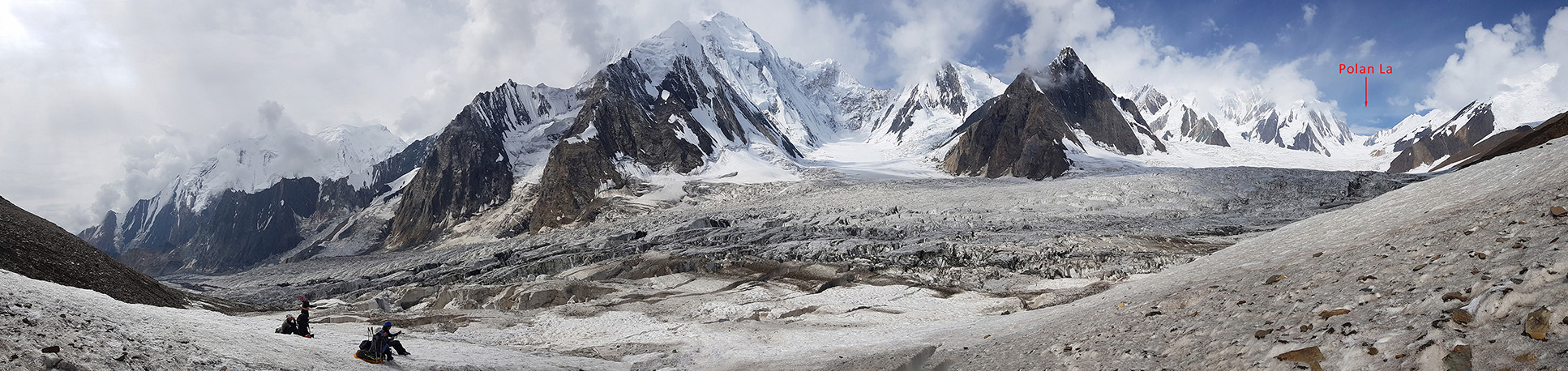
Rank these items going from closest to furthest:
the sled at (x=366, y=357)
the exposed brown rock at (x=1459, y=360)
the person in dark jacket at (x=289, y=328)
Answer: the exposed brown rock at (x=1459, y=360) → the sled at (x=366, y=357) → the person in dark jacket at (x=289, y=328)

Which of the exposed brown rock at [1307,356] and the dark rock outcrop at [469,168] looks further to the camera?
the dark rock outcrop at [469,168]

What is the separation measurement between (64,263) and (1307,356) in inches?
1603

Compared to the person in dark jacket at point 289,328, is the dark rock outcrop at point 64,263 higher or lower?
higher

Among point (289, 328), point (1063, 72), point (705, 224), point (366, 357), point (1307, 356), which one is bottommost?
point (1307, 356)

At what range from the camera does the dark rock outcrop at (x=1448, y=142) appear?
163 metres

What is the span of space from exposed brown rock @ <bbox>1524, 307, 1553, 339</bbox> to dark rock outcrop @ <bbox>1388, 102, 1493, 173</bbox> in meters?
208

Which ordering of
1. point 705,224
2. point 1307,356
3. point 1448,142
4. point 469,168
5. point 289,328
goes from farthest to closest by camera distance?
point 469,168 → point 1448,142 → point 705,224 → point 289,328 → point 1307,356

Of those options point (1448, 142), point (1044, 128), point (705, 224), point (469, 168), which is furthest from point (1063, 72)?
point (469, 168)

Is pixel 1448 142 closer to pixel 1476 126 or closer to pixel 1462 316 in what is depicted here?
pixel 1476 126

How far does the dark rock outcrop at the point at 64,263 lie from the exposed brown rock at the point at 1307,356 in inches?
1440

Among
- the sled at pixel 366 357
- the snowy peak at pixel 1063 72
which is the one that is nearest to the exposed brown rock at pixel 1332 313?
the sled at pixel 366 357

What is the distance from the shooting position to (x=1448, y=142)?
16825 centimetres

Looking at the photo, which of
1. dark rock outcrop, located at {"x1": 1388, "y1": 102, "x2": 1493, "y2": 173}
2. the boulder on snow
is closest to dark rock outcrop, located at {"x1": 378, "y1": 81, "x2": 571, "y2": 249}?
the boulder on snow

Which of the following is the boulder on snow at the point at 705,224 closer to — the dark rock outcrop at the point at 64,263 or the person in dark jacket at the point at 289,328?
the dark rock outcrop at the point at 64,263
